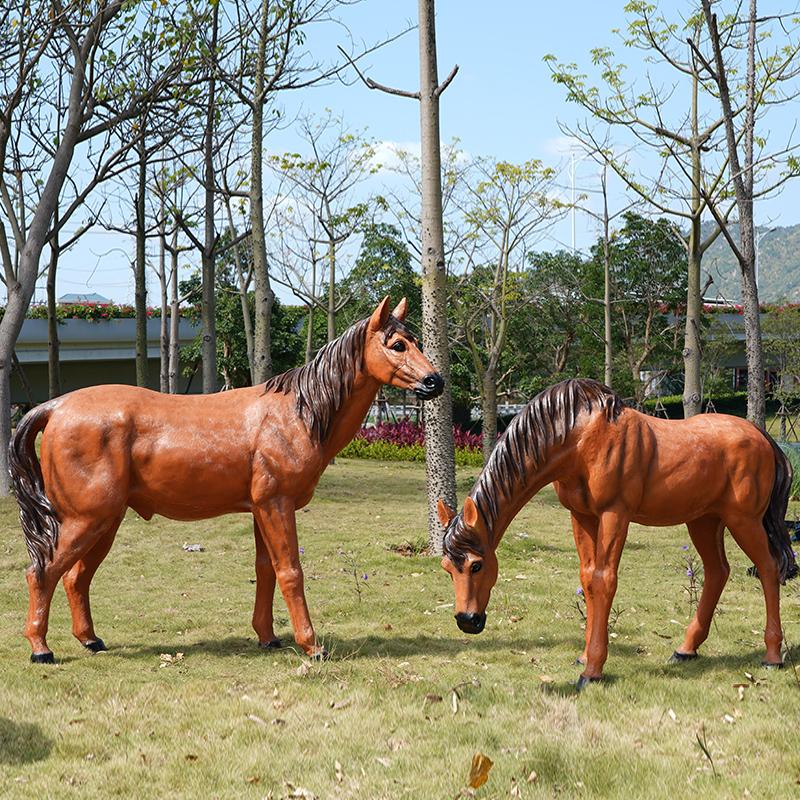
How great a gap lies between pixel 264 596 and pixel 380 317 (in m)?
2.06

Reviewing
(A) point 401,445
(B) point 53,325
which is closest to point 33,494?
(B) point 53,325

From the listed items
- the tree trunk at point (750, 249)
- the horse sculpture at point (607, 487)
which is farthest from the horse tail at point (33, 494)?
the tree trunk at point (750, 249)

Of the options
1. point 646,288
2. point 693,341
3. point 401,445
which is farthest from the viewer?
point 646,288

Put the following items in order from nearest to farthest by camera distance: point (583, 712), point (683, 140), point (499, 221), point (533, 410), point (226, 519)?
point (583, 712)
point (533, 410)
point (226, 519)
point (683, 140)
point (499, 221)

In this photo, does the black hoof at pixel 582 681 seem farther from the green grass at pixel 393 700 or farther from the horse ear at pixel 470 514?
the horse ear at pixel 470 514

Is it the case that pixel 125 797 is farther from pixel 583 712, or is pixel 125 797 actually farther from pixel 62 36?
pixel 62 36

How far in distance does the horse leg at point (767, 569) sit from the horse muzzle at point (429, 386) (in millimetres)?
1908

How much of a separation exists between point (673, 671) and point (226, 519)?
21.6ft

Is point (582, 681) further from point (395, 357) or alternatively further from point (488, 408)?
point (488, 408)

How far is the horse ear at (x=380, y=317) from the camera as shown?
15.5 feet

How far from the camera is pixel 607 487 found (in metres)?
4.25

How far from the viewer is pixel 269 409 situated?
16.2 feet

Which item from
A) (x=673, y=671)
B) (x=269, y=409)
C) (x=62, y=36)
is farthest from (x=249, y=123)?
(x=673, y=671)

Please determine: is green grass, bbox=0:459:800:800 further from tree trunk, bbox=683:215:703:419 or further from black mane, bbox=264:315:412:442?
tree trunk, bbox=683:215:703:419
